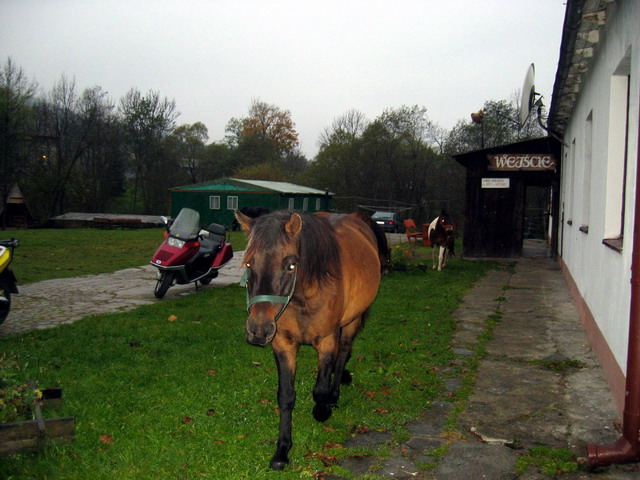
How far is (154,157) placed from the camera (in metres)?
46.8

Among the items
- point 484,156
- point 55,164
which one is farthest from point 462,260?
point 55,164

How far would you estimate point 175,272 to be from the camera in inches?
373

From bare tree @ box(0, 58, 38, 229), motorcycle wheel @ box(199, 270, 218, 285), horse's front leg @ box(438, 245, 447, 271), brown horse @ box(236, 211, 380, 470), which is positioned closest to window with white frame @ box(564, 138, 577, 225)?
horse's front leg @ box(438, 245, 447, 271)

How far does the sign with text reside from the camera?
614 inches

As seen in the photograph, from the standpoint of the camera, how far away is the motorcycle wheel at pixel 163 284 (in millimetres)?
9281

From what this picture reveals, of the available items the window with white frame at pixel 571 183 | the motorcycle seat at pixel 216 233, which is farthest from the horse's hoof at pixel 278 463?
the window with white frame at pixel 571 183

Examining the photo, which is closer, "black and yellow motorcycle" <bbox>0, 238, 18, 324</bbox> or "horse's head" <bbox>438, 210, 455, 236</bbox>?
"black and yellow motorcycle" <bbox>0, 238, 18, 324</bbox>

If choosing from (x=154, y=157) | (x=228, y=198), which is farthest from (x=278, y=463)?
(x=154, y=157)

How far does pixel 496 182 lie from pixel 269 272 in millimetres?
14111

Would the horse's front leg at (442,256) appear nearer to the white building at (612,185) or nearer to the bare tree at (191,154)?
the white building at (612,185)

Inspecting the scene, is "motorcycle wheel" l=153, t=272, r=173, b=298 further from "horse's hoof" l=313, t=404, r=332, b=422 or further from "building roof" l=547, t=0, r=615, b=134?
"building roof" l=547, t=0, r=615, b=134

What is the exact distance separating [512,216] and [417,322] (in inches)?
385

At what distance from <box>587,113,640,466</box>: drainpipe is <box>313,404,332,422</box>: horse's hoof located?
5.34ft

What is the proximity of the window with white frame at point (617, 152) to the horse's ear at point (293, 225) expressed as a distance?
10.2ft
